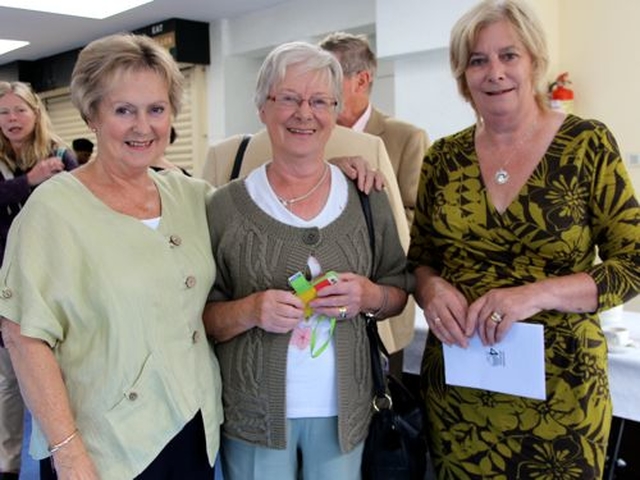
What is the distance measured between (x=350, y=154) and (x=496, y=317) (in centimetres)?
77

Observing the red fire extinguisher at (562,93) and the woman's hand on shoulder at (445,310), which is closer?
the woman's hand on shoulder at (445,310)

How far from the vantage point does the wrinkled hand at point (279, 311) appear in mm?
1332

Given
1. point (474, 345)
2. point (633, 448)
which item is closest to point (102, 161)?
point (474, 345)

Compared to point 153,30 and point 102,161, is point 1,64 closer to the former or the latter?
point 153,30

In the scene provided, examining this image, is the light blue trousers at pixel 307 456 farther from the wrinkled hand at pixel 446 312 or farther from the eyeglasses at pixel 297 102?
the eyeglasses at pixel 297 102

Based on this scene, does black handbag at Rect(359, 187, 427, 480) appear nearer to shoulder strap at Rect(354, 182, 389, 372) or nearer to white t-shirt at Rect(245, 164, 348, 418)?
shoulder strap at Rect(354, 182, 389, 372)

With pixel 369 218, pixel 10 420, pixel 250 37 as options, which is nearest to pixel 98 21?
pixel 250 37

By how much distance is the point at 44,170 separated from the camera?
2.72 meters

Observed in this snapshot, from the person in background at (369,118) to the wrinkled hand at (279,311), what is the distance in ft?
4.02

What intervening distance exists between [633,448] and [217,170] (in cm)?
195

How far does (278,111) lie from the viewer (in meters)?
1.46

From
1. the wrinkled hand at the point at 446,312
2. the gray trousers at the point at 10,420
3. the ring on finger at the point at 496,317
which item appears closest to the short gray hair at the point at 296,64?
the wrinkled hand at the point at 446,312

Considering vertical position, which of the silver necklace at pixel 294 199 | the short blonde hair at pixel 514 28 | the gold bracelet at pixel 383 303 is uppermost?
the short blonde hair at pixel 514 28

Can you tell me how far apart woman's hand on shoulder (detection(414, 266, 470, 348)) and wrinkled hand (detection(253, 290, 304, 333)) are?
308 millimetres
